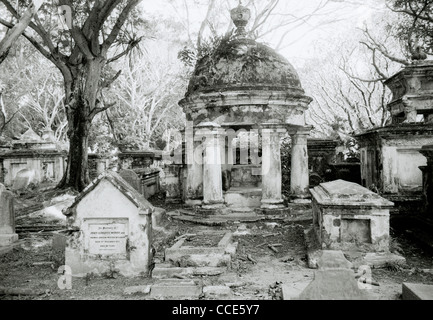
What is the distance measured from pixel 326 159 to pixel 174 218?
7273mm

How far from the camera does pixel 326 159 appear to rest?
14.1m

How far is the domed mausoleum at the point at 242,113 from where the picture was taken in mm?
8719

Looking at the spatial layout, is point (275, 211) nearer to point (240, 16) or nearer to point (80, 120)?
point (240, 16)

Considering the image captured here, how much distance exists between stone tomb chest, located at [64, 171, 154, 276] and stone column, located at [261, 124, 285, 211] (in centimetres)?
388

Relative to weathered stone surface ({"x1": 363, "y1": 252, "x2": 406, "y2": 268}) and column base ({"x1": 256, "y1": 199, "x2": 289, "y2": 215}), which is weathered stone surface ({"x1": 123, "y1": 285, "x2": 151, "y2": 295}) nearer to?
weathered stone surface ({"x1": 363, "y1": 252, "x2": 406, "y2": 268})

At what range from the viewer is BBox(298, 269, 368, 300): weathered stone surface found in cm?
345

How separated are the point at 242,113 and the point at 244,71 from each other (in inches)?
39.9

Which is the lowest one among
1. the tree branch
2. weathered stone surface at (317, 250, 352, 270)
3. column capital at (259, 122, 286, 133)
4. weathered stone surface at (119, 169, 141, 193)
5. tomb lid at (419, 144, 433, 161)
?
weathered stone surface at (317, 250, 352, 270)

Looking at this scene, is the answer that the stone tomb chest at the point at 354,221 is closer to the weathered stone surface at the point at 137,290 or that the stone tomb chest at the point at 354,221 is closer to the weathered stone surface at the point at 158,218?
the weathered stone surface at the point at 137,290

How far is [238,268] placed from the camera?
5.69 m

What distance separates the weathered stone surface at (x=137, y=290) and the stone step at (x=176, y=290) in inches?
2.5

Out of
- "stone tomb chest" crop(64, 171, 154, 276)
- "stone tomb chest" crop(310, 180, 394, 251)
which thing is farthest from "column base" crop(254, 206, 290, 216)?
"stone tomb chest" crop(64, 171, 154, 276)

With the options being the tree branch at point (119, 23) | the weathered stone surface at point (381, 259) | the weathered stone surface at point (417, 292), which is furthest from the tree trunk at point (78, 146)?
the weathered stone surface at point (417, 292)
